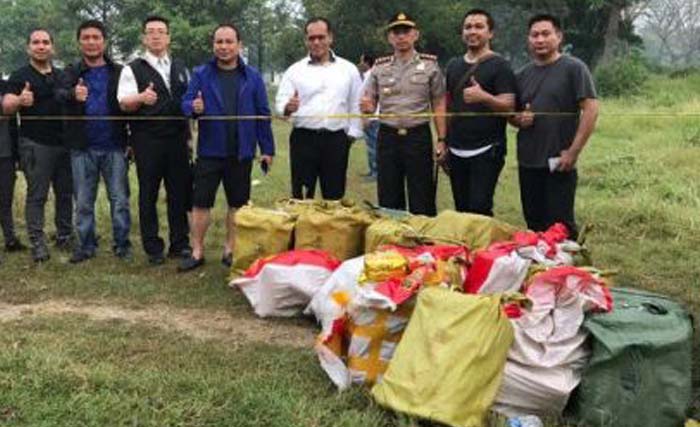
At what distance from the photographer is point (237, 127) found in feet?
19.9

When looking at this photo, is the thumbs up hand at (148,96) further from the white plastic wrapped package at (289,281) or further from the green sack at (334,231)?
the white plastic wrapped package at (289,281)

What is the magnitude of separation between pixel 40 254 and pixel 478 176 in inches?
134

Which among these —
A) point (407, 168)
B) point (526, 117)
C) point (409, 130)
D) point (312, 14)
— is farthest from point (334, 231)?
point (312, 14)

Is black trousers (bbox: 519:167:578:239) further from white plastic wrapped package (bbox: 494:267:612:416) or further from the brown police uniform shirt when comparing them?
white plastic wrapped package (bbox: 494:267:612:416)

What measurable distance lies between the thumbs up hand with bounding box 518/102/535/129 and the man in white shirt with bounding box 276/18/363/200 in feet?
4.48

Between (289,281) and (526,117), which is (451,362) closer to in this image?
(289,281)

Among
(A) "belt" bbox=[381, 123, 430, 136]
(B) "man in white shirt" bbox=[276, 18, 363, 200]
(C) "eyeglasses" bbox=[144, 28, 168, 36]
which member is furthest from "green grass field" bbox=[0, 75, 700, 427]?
(C) "eyeglasses" bbox=[144, 28, 168, 36]

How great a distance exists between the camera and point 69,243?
22.7 ft

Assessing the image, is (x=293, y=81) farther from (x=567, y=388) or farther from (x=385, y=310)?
(x=567, y=388)

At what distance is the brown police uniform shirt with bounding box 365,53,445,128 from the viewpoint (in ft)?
19.0

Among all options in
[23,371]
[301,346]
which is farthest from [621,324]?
[23,371]

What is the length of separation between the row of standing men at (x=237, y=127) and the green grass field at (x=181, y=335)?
1.81 feet

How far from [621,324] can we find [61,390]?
98.0 inches

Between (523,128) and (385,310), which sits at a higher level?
(523,128)
